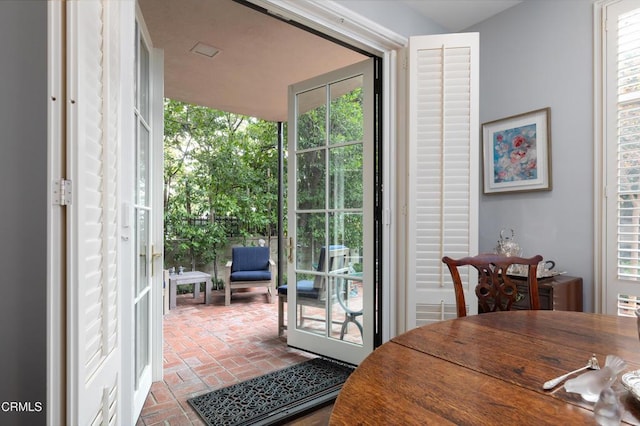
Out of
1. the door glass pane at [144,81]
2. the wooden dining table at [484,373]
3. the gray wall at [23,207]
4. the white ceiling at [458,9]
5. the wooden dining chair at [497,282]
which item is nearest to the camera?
the wooden dining table at [484,373]

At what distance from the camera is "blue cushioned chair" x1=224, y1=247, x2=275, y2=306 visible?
4969 mm

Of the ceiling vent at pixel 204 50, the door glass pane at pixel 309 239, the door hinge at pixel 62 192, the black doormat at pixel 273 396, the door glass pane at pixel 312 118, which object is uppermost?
the ceiling vent at pixel 204 50

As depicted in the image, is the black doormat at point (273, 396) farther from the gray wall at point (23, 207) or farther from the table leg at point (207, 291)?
the table leg at point (207, 291)

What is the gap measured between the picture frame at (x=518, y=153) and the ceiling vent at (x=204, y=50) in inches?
90.4

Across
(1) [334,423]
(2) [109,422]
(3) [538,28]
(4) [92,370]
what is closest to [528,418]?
(1) [334,423]

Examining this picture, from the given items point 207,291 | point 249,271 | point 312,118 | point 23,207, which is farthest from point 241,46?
point 207,291

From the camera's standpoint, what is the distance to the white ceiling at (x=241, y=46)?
7.98ft

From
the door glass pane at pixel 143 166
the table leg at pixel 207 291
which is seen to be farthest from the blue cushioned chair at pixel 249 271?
the door glass pane at pixel 143 166

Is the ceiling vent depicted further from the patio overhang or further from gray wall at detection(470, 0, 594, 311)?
gray wall at detection(470, 0, 594, 311)

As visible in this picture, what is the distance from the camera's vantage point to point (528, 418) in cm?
66

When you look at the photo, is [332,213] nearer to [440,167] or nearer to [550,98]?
[440,167]

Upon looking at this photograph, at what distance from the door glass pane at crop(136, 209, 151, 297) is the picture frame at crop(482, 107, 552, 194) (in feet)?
8.05

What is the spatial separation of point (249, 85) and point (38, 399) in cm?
322

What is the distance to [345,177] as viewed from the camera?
269cm
